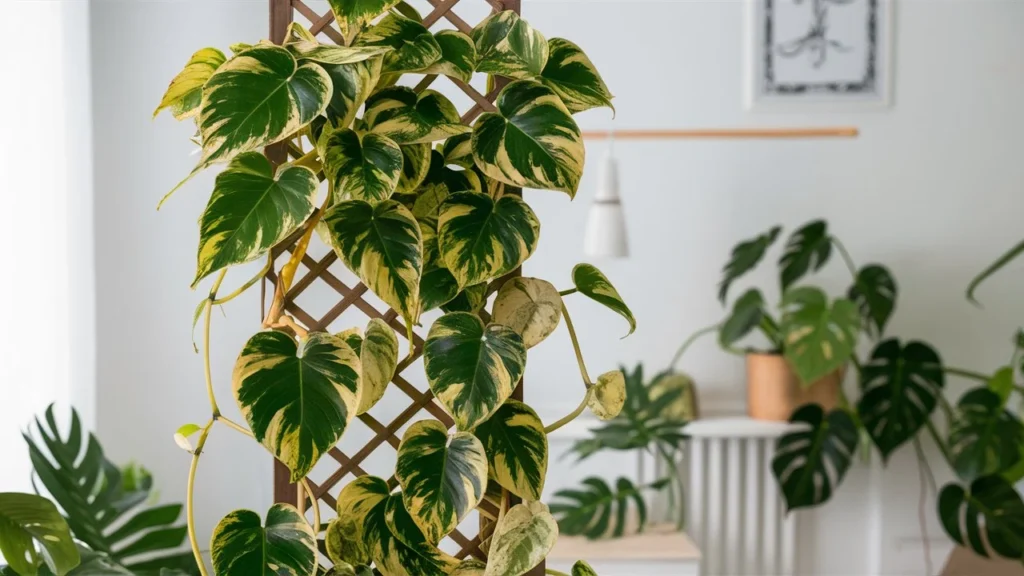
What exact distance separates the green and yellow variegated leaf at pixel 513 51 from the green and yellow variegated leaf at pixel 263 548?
40 centimetres

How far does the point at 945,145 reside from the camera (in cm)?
230

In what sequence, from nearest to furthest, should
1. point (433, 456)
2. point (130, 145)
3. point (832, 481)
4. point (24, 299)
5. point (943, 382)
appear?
1. point (433, 456)
2. point (24, 299)
3. point (130, 145)
4. point (943, 382)
5. point (832, 481)

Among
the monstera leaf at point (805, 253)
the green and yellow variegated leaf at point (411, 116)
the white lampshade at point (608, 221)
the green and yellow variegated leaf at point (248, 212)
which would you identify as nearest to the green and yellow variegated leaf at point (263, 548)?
the green and yellow variegated leaf at point (248, 212)

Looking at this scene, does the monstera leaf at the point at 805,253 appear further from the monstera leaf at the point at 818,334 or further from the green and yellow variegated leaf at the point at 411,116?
the green and yellow variegated leaf at the point at 411,116

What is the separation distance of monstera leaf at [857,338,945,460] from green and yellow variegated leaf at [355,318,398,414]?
65.8 inches

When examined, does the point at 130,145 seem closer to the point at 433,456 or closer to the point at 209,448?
the point at 209,448

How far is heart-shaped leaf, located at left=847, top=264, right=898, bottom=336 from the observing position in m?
2.05

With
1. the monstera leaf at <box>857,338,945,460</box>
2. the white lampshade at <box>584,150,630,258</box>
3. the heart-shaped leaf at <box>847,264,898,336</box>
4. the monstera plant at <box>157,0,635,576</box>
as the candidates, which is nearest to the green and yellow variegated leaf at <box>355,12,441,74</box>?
the monstera plant at <box>157,0,635,576</box>

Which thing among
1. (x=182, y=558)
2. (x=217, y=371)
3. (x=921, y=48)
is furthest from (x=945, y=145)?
(x=182, y=558)

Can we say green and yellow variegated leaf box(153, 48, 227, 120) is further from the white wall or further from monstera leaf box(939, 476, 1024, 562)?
monstera leaf box(939, 476, 1024, 562)

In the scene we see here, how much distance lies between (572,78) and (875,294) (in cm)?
155

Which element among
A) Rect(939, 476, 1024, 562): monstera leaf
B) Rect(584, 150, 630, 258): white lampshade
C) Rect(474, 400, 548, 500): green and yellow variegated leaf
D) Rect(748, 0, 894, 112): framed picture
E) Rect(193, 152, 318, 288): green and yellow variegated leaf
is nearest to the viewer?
Rect(193, 152, 318, 288): green and yellow variegated leaf

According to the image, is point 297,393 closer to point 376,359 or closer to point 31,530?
point 376,359

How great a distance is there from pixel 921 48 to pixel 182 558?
2100 millimetres
